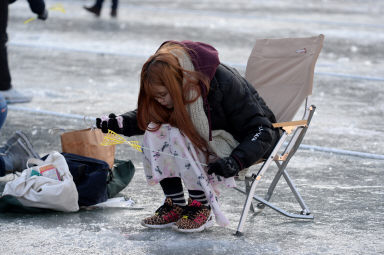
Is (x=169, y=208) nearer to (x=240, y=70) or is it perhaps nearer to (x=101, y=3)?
(x=240, y=70)

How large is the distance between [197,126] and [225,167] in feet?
0.92

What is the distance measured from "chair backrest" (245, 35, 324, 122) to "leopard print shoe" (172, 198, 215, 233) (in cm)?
77

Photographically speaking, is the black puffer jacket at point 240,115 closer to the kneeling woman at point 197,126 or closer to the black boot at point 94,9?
the kneeling woman at point 197,126

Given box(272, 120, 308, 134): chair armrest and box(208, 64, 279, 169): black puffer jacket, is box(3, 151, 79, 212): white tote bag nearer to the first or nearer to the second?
box(208, 64, 279, 169): black puffer jacket

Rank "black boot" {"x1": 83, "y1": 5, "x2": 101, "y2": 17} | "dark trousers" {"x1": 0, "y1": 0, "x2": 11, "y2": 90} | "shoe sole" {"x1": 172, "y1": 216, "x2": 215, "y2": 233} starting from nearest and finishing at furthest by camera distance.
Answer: "shoe sole" {"x1": 172, "y1": 216, "x2": 215, "y2": 233} → "dark trousers" {"x1": 0, "y1": 0, "x2": 11, "y2": 90} → "black boot" {"x1": 83, "y1": 5, "x2": 101, "y2": 17}

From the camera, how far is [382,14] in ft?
49.5

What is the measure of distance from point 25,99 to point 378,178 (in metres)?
3.66

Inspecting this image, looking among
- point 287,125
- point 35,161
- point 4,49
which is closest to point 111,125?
point 35,161

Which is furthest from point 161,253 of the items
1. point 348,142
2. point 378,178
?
point 348,142

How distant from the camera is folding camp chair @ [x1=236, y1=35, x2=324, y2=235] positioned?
4.17 m

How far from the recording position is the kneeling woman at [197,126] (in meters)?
3.75

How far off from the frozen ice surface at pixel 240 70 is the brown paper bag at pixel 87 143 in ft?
0.49

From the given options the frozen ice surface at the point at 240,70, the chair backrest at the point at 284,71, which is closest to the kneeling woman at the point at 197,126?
the frozen ice surface at the point at 240,70

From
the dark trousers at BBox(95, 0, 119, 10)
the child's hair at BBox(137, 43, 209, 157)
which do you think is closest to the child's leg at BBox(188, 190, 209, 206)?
the child's hair at BBox(137, 43, 209, 157)
